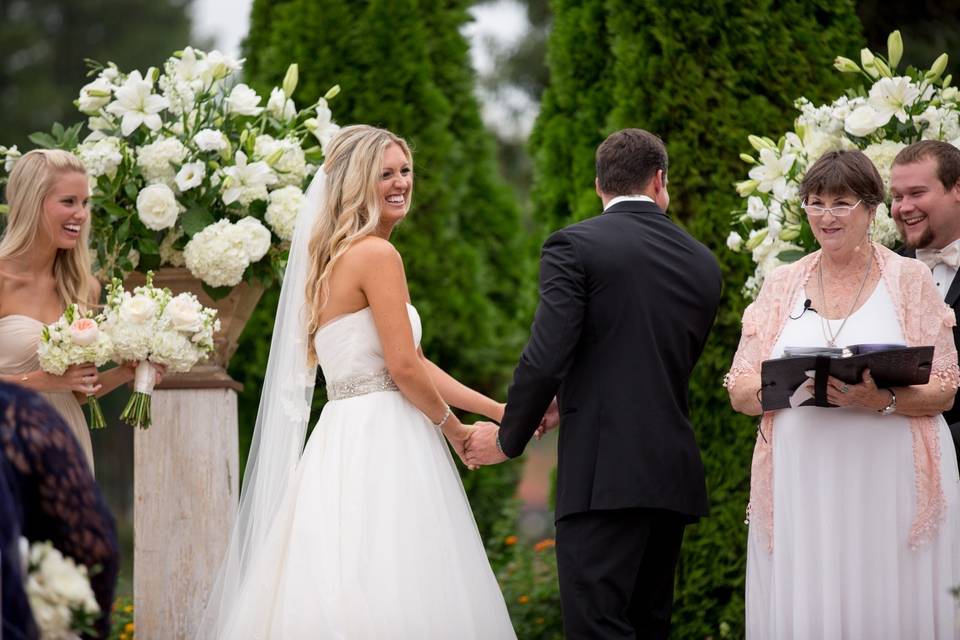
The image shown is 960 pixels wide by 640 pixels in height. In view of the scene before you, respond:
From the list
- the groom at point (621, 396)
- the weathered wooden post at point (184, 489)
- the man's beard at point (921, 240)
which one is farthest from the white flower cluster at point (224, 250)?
the man's beard at point (921, 240)

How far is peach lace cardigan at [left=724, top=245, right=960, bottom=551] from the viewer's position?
157 inches

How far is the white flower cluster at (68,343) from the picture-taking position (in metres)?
4.48

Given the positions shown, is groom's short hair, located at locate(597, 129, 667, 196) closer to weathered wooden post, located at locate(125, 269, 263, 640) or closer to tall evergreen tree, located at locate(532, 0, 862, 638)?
tall evergreen tree, located at locate(532, 0, 862, 638)

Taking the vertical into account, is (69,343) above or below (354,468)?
above

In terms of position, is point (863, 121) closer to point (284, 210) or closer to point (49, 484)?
point (284, 210)

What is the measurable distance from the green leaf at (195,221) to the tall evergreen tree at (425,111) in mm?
2032

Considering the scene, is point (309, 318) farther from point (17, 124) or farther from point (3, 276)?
point (17, 124)

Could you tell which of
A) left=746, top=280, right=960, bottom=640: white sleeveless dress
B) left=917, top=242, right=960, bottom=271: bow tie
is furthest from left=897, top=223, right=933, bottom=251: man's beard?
left=746, top=280, right=960, bottom=640: white sleeveless dress

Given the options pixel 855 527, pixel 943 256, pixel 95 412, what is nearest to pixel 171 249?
pixel 95 412

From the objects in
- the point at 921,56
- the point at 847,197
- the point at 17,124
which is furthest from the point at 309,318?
the point at 17,124

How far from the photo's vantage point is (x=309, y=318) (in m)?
4.68

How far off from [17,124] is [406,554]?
17.3 meters

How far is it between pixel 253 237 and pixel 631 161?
1765 millimetres

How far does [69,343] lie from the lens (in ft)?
14.7
